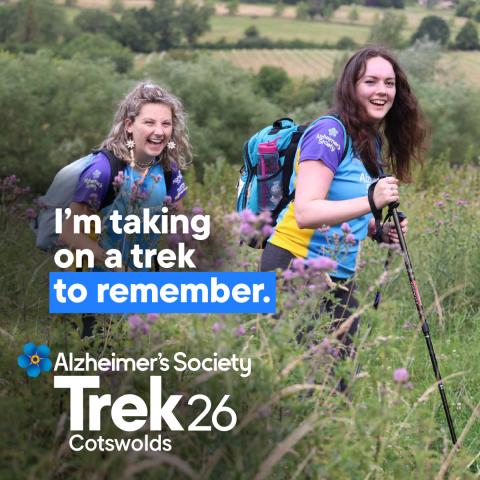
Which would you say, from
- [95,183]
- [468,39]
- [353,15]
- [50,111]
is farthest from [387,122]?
[353,15]

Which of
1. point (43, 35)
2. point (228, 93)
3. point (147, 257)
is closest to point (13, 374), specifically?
point (147, 257)

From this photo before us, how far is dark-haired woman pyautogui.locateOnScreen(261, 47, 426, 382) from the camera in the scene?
363cm

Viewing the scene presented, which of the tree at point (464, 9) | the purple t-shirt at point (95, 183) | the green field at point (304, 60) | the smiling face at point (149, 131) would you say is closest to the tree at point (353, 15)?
the green field at point (304, 60)

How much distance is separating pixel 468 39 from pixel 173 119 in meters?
69.6

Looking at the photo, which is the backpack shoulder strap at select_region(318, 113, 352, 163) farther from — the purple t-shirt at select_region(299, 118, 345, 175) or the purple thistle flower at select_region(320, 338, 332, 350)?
the purple thistle flower at select_region(320, 338, 332, 350)

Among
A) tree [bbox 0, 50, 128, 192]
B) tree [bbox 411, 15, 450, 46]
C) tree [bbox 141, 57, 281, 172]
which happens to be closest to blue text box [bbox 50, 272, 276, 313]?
tree [bbox 0, 50, 128, 192]

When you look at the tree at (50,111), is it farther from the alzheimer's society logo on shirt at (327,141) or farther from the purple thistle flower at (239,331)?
the purple thistle flower at (239,331)

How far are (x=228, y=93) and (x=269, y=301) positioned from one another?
49.9 meters

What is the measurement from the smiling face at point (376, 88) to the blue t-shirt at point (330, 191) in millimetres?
222

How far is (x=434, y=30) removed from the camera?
73.1 metres

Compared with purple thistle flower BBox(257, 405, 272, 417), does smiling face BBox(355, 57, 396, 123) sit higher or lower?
higher

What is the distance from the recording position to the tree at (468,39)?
69750mm

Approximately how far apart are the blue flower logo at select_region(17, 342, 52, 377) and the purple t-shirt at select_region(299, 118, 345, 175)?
4.59ft

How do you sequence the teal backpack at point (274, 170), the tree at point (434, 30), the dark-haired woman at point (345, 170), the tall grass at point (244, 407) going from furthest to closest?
1. the tree at point (434, 30)
2. the teal backpack at point (274, 170)
3. the dark-haired woman at point (345, 170)
4. the tall grass at point (244, 407)
